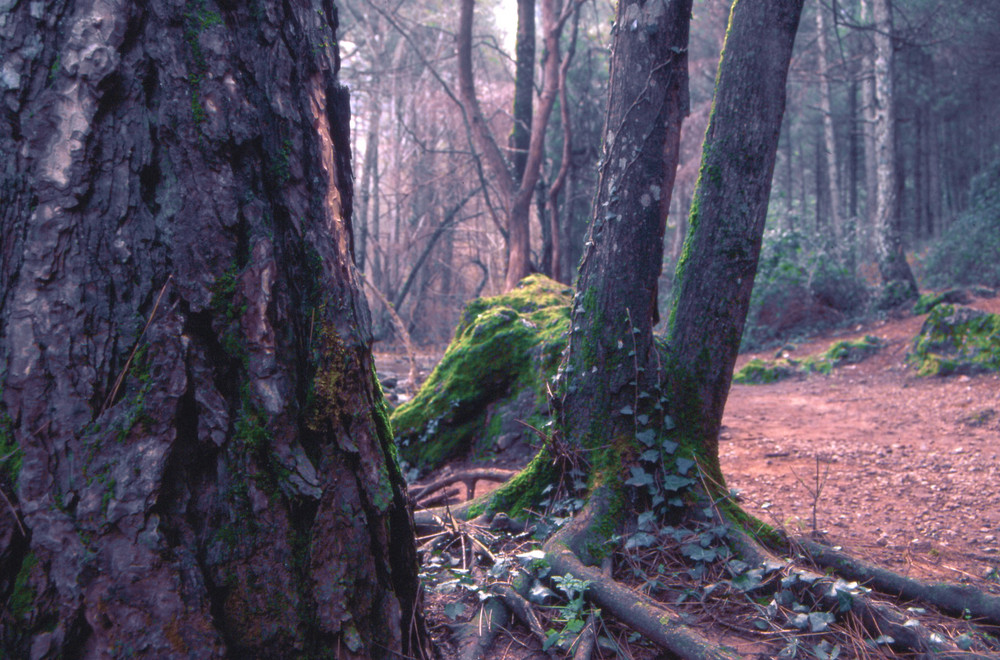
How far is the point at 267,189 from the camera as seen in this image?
61.6 inches

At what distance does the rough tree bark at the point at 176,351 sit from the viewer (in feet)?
4.40

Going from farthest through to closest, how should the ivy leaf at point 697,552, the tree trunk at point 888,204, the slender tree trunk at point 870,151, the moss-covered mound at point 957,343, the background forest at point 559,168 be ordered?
1. the slender tree trunk at point 870,151
2. the background forest at point 559,168
3. the tree trunk at point 888,204
4. the moss-covered mound at point 957,343
5. the ivy leaf at point 697,552

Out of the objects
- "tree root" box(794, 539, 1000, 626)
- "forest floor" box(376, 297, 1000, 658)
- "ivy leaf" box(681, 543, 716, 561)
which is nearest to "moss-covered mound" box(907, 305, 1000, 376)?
"forest floor" box(376, 297, 1000, 658)

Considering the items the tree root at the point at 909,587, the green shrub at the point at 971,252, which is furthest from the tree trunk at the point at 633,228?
the green shrub at the point at 971,252

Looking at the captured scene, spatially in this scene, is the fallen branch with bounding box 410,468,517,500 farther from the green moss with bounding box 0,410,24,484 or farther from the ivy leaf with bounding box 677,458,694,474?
the green moss with bounding box 0,410,24,484

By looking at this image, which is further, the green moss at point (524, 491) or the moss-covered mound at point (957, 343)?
the moss-covered mound at point (957, 343)

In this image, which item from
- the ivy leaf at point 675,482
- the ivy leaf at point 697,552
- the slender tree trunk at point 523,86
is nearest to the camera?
the ivy leaf at point 697,552

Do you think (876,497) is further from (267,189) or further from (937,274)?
(937,274)

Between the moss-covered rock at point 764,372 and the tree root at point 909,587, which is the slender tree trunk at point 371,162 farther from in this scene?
the tree root at point 909,587

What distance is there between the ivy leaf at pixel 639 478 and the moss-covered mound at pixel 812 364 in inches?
263

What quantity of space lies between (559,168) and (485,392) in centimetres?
903

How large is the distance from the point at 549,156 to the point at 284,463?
13.5m

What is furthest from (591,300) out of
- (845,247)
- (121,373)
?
(845,247)

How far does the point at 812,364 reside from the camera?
9.20 m
